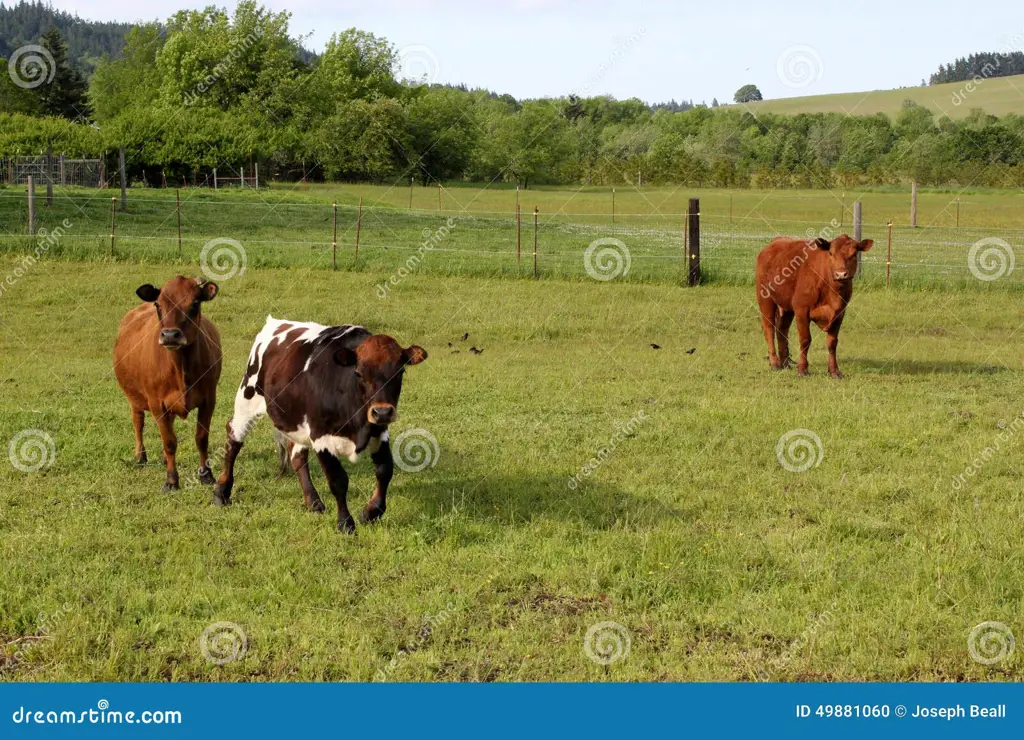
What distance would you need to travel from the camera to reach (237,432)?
827 centimetres

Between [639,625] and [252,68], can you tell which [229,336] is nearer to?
[639,625]

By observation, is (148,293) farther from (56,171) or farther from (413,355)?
(56,171)

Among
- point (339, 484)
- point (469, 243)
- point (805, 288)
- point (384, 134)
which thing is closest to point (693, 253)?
point (805, 288)

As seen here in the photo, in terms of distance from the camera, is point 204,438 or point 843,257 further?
point 843,257

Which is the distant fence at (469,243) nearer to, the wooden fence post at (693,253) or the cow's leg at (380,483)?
the wooden fence post at (693,253)

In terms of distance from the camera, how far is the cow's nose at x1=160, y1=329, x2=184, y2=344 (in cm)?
796

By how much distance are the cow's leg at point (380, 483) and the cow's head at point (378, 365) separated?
252mm

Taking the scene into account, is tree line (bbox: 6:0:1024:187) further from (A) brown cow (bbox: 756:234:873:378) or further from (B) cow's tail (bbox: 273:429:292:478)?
(B) cow's tail (bbox: 273:429:292:478)

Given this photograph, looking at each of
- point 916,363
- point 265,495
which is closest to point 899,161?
point 916,363

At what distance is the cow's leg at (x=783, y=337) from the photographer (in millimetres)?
14453

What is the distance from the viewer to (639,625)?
5871 mm

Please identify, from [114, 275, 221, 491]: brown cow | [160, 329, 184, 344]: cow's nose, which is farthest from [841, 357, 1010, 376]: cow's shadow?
[160, 329, 184, 344]: cow's nose

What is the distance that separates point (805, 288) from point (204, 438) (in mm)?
8540

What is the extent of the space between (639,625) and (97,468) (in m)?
5.35
